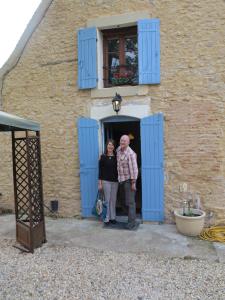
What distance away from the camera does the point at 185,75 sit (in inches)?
227

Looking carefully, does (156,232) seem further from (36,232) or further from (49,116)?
(49,116)

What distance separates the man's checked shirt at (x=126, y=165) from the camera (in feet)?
18.4

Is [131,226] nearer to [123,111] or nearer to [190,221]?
[190,221]

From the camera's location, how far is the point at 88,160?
251 inches

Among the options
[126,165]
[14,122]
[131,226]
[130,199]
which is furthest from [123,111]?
[14,122]

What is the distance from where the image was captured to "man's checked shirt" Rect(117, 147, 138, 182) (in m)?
5.61

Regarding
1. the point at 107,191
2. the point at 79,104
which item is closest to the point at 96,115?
the point at 79,104

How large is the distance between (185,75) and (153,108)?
2.92 ft

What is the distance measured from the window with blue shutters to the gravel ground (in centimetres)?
342

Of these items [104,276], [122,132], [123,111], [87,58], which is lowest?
[104,276]

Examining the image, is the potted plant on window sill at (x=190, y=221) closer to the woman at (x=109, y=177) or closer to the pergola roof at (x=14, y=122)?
the woman at (x=109, y=177)

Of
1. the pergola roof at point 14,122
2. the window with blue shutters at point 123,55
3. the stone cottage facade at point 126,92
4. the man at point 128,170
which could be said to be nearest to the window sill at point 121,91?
the stone cottage facade at point 126,92

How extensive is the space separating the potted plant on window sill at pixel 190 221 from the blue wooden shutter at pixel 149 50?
2650mm

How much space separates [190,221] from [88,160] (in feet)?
8.09
